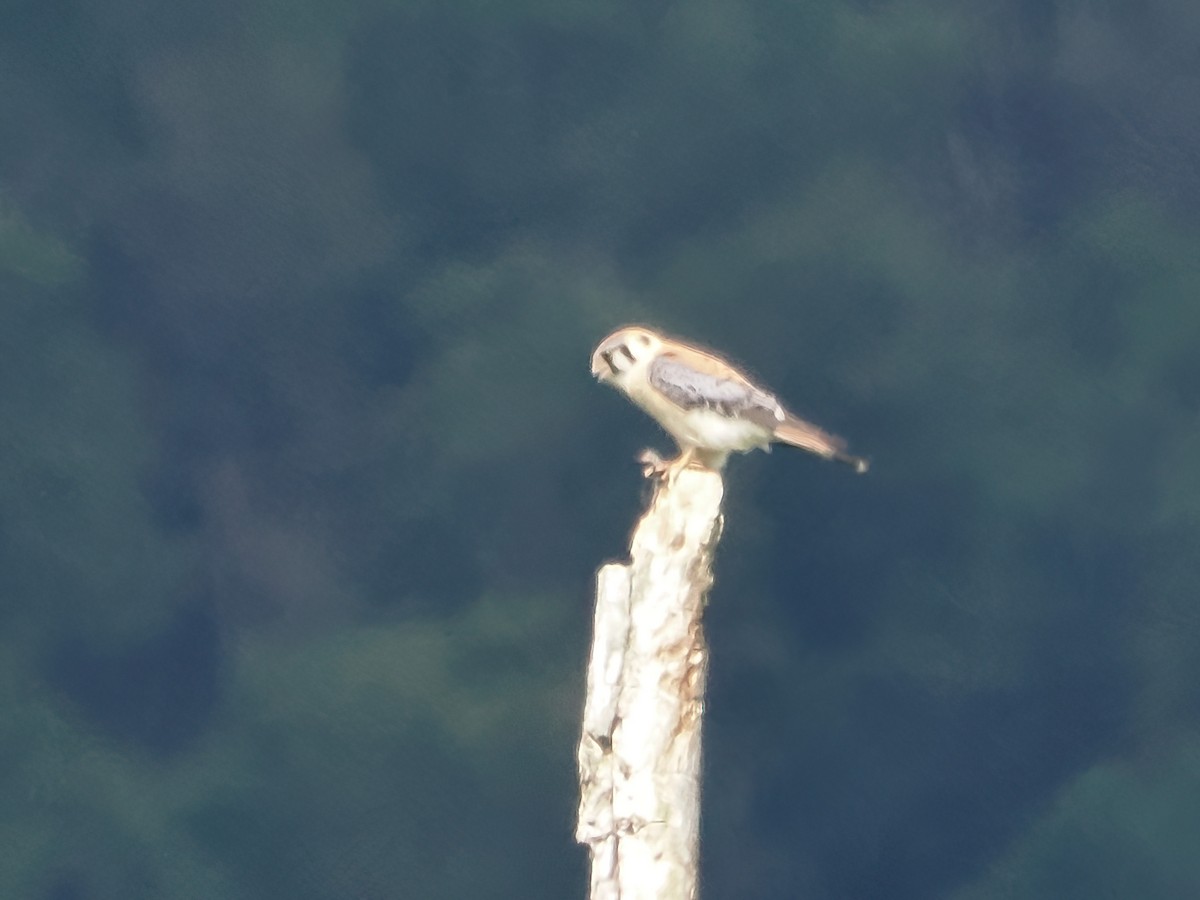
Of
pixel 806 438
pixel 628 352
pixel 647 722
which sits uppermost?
pixel 628 352

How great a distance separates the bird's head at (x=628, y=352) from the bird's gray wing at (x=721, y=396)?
0.25m

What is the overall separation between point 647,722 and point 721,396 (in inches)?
59.5

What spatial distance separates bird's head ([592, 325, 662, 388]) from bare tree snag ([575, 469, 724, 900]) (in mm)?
1118

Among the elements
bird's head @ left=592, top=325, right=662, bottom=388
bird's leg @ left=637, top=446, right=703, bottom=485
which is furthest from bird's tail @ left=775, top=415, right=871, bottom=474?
bird's head @ left=592, top=325, right=662, bottom=388

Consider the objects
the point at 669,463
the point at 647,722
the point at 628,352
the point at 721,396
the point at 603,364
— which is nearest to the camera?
the point at 647,722

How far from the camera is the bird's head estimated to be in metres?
7.43

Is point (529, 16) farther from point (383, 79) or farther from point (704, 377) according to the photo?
point (704, 377)

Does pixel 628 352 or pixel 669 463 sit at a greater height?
pixel 628 352

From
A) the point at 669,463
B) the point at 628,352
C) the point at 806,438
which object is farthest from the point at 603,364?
the point at 806,438

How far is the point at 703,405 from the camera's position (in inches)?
281

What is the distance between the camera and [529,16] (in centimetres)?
880

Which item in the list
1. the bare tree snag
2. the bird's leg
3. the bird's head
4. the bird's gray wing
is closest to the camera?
the bare tree snag

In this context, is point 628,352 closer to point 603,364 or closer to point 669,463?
point 603,364

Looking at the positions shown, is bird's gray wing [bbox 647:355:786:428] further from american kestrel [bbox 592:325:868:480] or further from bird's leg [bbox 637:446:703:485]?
bird's leg [bbox 637:446:703:485]
